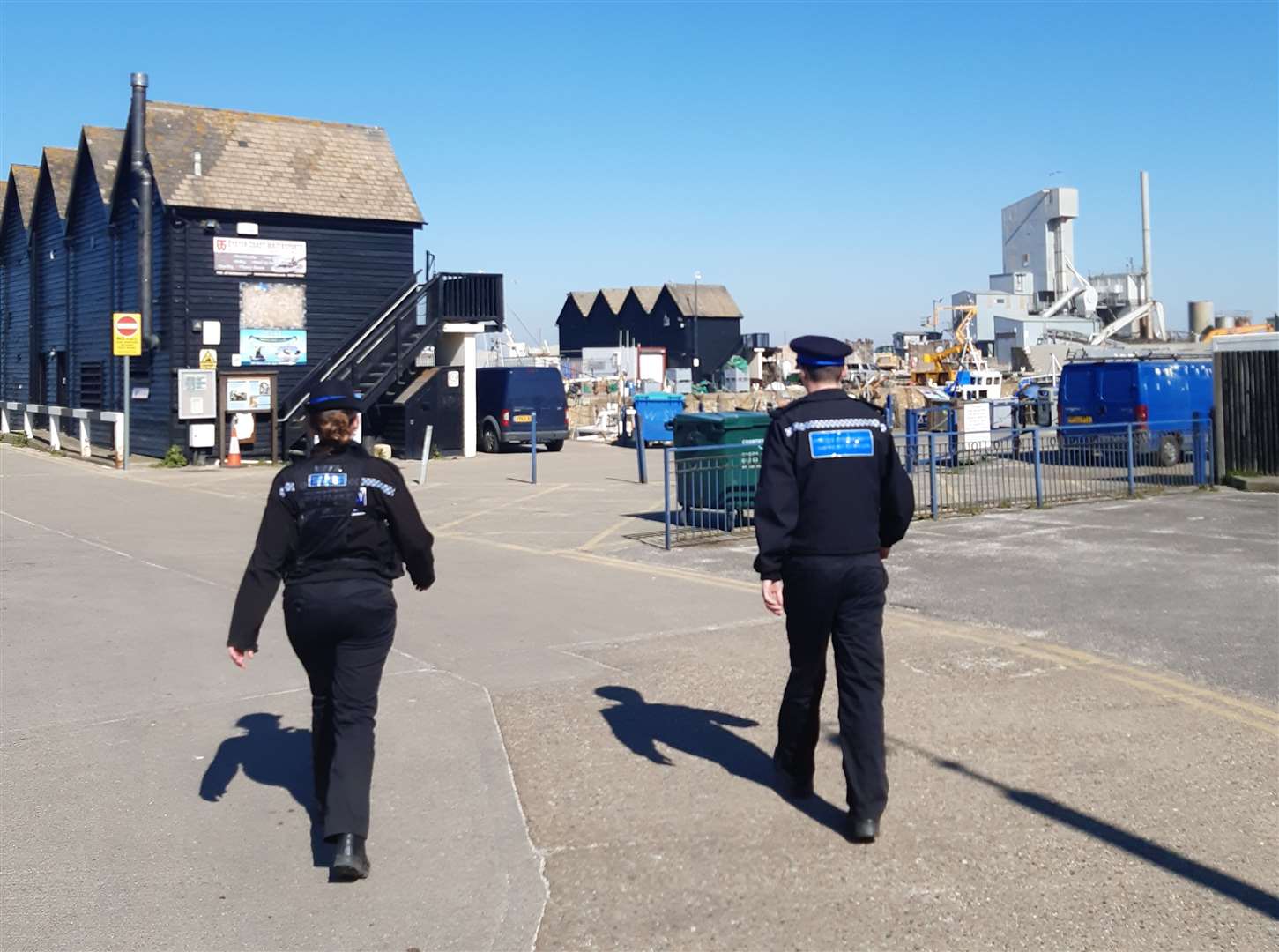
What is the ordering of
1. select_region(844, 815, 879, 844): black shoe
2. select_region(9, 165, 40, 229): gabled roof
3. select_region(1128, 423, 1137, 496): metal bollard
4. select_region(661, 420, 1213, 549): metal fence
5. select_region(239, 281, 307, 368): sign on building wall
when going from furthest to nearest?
select_region(9, 165, 40, 229): gabled roof → select_region(239, 281, 307, 368): sign on building wall → select_region(1128, 423, 1137, 496): metal bollard → select_region(661, 420, 1213, 549): metal fence → select_region(844, 815, 879, 844): black shoe

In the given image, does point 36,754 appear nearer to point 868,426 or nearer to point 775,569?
point 775,569

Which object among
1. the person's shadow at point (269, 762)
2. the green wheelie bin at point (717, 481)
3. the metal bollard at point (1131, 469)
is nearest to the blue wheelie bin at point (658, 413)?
the metal bollard at point (1131, 469)

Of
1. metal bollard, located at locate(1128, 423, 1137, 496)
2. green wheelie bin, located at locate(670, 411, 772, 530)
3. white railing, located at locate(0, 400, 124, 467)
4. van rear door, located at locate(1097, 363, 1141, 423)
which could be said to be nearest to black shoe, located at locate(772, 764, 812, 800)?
green wheelie bin, located at locate(670, 411, 772, 530)

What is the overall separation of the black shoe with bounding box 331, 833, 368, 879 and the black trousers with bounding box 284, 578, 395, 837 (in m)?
0.04

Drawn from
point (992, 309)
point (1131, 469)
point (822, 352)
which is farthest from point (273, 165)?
point (992, 309)

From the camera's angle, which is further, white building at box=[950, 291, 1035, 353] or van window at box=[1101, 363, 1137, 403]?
white building at box=[950, 291, 1035, 353]

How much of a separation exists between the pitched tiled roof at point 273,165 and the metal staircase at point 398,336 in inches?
69.6

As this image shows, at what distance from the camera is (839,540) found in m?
5.35

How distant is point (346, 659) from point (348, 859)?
740 mm

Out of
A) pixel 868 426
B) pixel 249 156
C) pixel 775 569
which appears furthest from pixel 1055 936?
pixel 249 156

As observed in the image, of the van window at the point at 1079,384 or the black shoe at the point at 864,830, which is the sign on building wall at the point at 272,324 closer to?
the van window at the point at 1079,384

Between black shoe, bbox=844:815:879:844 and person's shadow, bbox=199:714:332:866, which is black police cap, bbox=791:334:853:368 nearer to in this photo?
black shoe, bbox=844:815:879:844

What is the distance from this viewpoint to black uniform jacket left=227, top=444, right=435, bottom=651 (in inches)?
197

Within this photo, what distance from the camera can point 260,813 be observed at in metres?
5.75
